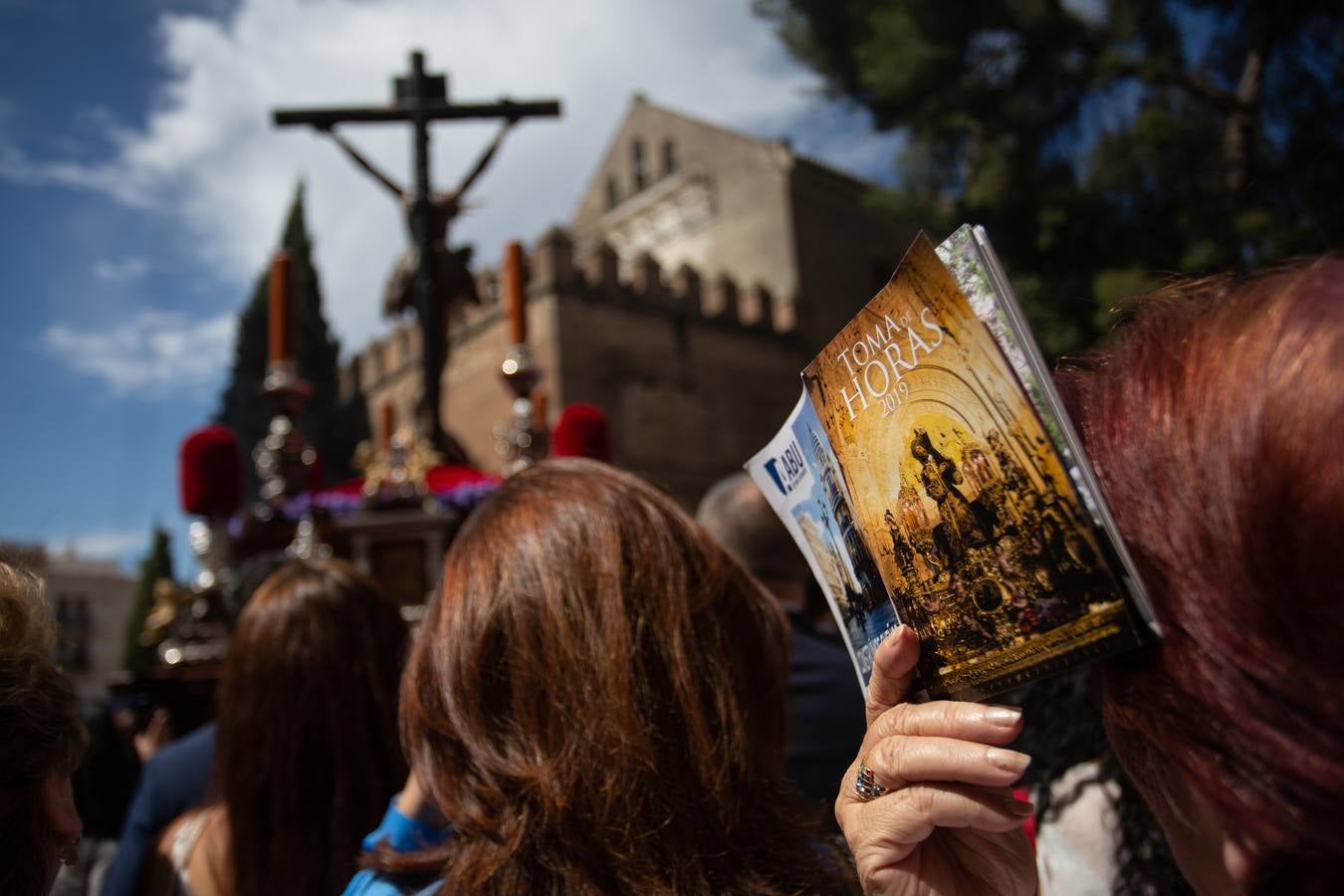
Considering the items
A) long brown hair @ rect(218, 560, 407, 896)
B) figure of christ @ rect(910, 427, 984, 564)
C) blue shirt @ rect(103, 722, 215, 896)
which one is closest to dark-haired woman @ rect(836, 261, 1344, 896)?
figure of christ @ rect(910, 427, 984, 564)

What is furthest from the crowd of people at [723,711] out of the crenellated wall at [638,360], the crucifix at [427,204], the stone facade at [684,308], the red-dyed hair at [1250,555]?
the crenellated wall at [638,360]

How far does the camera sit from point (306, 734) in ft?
6.47

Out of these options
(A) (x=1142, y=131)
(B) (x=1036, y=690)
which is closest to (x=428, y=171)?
(B) (x=1036, y=690)

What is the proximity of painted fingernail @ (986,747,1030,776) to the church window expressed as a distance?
24.3 metres

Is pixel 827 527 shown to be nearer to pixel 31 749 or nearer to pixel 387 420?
pixel 31 749

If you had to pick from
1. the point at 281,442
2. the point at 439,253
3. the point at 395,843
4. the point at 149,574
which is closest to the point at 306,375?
the point at 149,574

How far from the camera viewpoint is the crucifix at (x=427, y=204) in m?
4.81

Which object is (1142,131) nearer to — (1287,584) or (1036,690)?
(1036,690)

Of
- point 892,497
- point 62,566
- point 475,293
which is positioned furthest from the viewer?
point 62,566

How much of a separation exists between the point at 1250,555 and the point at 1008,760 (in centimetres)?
26

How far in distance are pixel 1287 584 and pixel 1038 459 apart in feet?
0.57

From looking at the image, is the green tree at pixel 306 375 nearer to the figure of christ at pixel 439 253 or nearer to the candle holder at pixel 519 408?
the figure of christ at pixel 439 253

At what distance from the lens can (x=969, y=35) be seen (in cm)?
1337

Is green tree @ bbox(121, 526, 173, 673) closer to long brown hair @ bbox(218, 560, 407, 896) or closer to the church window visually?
the church window
